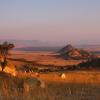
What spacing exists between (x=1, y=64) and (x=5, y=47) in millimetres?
5759

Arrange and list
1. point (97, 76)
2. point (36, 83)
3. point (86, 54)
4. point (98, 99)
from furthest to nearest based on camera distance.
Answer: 1. point (86, 54)
2. point (97, 76)
3. point (36, 83)
4. point (98, 99)

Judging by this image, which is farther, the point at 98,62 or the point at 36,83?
the point at 98,62

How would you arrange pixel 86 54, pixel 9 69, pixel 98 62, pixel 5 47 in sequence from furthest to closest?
pixel 86 54 → pixel 98 62 → pixel 5 47 → pixel 9 69

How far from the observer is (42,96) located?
12578 mm

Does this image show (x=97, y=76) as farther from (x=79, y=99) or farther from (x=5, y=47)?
(x=79, y=99)

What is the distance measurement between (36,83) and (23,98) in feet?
22.7

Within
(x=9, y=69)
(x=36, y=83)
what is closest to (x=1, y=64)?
(x=9, y=69)

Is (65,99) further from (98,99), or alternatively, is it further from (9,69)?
(9,69)

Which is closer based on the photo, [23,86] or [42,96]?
[42,96]

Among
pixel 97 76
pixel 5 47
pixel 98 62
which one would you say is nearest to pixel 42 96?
pixel 97 76

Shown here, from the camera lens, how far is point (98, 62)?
136 ft

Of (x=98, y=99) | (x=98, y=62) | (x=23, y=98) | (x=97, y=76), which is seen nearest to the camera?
(x=23, y=98)

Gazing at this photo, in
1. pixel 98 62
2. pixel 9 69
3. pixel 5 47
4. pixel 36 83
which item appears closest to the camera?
pixel 36 83

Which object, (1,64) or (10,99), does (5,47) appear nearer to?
(1,64)
